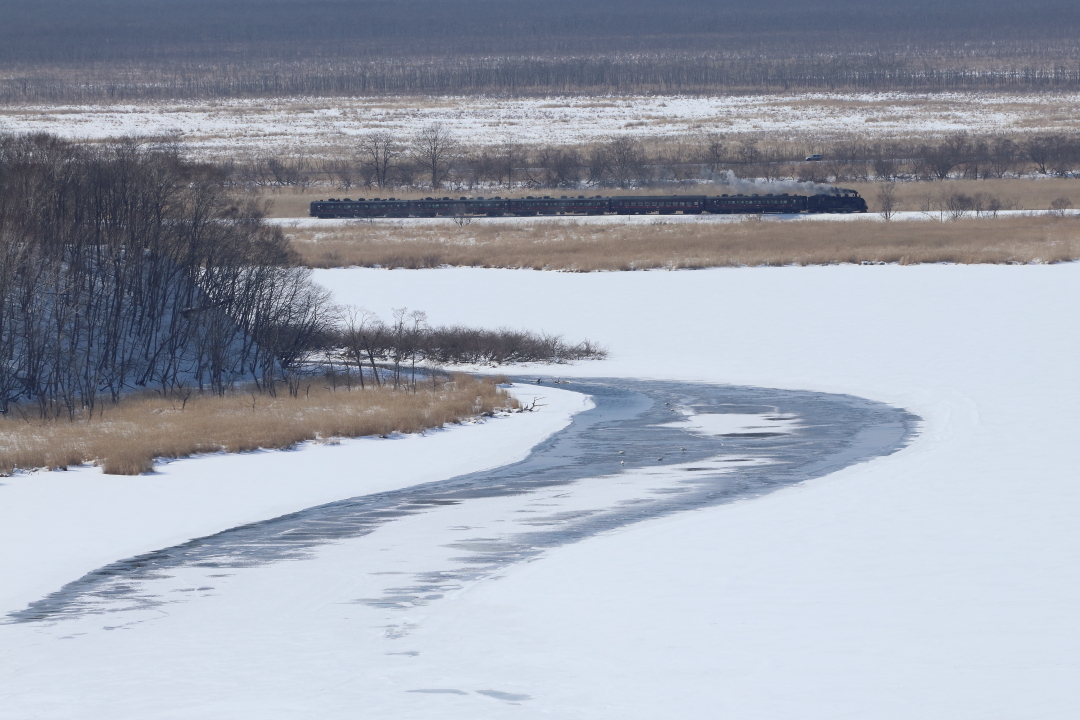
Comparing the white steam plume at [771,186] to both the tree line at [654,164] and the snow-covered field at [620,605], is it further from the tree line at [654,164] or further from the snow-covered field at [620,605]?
the snow-covered field at [620,605]

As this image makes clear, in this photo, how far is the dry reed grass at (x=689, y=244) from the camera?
5759cm

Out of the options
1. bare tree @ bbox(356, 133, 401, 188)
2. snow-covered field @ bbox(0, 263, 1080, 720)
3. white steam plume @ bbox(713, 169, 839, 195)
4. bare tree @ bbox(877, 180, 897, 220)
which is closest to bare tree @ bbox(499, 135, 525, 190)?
bare tree @ bbox(356, 133, 401, 188)

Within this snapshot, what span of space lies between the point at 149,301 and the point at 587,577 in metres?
29.7

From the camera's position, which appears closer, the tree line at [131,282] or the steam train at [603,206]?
the tree line at [131,282]

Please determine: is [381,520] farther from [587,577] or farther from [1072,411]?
[1072,411]

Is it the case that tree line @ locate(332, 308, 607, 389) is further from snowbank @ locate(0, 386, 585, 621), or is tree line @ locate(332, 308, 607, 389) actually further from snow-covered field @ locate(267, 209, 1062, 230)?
snow-covered field @ locate(267, 209, 1062, 230)

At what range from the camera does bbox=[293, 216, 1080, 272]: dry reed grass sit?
5759 cm

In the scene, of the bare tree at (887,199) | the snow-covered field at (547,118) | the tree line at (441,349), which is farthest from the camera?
the snow-covered field at (547,118)

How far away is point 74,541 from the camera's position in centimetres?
1977

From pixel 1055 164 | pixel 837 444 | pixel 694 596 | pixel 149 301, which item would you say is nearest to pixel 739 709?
pixel 694 596

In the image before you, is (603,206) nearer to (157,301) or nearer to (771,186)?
(771,186)

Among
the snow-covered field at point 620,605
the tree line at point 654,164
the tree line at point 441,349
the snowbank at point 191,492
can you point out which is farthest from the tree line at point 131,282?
the tree line at point 654,164

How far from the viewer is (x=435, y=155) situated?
105m

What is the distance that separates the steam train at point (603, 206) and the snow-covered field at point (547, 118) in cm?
4192
